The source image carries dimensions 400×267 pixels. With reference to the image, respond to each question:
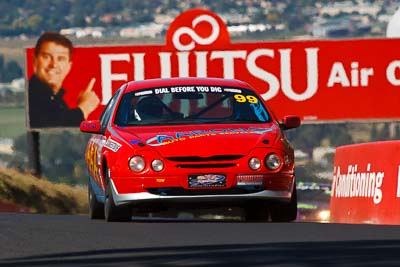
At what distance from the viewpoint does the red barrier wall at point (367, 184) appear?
1952cm

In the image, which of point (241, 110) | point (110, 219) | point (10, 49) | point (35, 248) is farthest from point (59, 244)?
point (10, 49)

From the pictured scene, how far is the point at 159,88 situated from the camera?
18.2m

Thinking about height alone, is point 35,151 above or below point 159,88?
below

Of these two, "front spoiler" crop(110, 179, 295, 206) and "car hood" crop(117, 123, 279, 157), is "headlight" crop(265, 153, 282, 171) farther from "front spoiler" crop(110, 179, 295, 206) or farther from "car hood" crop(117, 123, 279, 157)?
"front spoiler" crop(110, 179, 295, 206)

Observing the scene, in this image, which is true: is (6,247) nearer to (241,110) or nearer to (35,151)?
(241,110)

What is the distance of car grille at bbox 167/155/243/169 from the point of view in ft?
54.2

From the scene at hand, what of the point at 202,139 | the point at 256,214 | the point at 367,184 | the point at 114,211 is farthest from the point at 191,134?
the point at 367,184

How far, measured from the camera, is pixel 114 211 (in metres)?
17.0

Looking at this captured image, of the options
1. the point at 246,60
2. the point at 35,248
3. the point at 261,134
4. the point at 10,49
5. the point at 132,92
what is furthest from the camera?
the point at 10,49

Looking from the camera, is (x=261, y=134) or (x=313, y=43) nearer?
(x=261, y=134)

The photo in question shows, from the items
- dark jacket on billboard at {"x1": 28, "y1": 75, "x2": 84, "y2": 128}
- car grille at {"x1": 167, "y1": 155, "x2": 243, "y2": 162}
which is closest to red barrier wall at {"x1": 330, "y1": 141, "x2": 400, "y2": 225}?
car grille at {"x1": 167, "y1": 155, "x2": 243, "y2": 162}

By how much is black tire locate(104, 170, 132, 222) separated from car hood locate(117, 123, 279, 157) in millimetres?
553

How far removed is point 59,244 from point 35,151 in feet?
98.9

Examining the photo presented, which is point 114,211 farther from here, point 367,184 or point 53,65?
point 53,65
